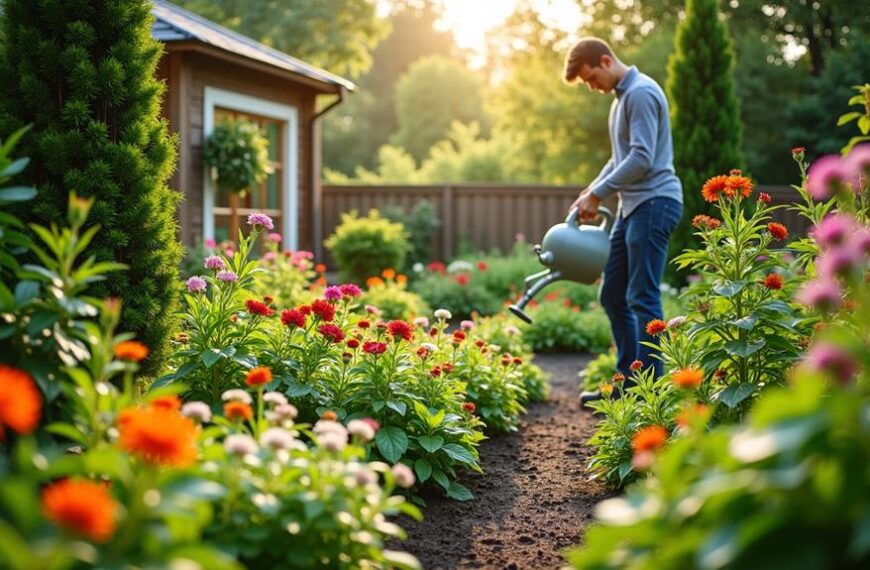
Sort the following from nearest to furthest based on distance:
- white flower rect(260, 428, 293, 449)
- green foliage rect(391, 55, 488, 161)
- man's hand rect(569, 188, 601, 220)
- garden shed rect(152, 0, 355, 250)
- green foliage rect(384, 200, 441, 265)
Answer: white flower rect(260, 428, 293, 449)
man's hand rect(569, 188, 601, 220)
garden shed rect(152, 0, 355, 250)
green foliage rect(384, 200, 441, 265)
green foliage rect(391, 55, 488, 161)

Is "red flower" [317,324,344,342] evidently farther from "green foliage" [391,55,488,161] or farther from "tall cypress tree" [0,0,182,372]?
"green foliage" [391,55,488,161]

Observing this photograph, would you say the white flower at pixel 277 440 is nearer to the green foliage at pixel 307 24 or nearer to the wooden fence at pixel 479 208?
the wooden fence at pixel 479 208

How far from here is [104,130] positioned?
2867 millimetres

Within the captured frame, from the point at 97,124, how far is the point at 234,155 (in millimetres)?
4585

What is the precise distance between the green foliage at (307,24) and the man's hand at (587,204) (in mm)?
14615

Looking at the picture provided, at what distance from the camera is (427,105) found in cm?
3145

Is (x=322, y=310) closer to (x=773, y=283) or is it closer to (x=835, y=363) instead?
(x=773, y=283)

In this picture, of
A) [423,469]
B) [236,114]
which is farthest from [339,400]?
[236,114]

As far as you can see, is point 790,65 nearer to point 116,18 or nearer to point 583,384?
point 583,384

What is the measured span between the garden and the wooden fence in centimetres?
626

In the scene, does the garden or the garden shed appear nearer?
the garden

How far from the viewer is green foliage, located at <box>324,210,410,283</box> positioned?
9.26 m

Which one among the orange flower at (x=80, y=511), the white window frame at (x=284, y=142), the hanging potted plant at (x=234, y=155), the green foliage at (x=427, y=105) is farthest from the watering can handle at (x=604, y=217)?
the green foliage at (x=427, y=105)

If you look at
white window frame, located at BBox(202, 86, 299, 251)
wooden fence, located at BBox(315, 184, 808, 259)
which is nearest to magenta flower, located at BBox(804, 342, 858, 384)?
white window frame, located at BBox(202, 86, 299, 251)
